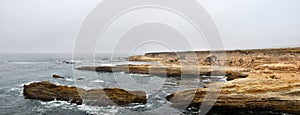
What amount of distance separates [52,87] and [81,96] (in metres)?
3.49

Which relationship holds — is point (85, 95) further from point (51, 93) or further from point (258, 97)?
point (258, 97)

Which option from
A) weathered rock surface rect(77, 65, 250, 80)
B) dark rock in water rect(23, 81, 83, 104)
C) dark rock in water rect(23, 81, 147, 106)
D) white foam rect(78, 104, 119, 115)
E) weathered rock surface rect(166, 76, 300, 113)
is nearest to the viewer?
weathered rock surface rect(166, 76, 300, 113)

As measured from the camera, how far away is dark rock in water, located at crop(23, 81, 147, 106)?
808 inches

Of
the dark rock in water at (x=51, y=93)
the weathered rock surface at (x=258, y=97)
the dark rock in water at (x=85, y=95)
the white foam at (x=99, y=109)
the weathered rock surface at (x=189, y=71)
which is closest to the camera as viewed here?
the weathered rock surface at (x=258, y=97)

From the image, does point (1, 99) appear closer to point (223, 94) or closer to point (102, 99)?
point (102, 99)

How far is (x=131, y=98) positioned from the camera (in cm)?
2100

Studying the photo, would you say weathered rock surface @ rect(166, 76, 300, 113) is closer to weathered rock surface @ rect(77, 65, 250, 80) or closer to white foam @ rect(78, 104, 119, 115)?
white foam @ rect(78, 104, 119, 115)

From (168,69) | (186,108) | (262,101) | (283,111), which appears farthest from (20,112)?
(168,69)

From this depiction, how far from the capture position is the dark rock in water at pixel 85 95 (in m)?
20.5

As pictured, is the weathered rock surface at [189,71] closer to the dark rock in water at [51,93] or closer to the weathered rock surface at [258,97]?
the weathered rock surface at [258,97]

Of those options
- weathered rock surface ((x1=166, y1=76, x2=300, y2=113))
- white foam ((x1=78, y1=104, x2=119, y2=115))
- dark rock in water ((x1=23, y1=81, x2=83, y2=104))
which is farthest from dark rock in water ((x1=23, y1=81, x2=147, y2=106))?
Result: weathered rock surface ((x1=166, y1=76, x2=300, y2=113))

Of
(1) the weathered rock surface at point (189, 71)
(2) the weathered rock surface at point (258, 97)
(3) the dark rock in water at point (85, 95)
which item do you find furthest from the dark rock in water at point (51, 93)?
(1) the weathered rock surface at point (189, 71)

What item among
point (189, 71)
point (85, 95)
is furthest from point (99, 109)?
point (189, 71)

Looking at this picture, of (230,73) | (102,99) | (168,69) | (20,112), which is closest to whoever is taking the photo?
(20,112)
